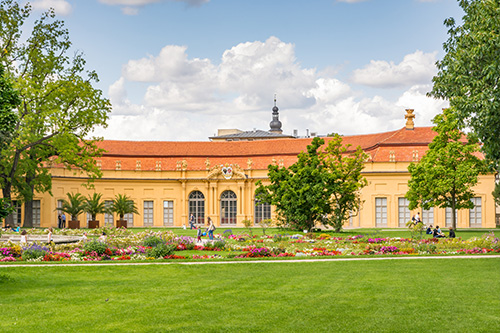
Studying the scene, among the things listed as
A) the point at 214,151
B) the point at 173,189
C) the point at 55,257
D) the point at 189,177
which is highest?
the point at 214,151

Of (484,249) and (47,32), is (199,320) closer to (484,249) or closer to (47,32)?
(484,249)

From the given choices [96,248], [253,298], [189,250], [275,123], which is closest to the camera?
[253,298]

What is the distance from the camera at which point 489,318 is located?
1219cm

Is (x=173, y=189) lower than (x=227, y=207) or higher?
higher

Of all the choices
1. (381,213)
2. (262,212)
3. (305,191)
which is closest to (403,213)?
(381,213)

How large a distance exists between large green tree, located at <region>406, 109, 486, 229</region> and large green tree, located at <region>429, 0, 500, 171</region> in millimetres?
23743

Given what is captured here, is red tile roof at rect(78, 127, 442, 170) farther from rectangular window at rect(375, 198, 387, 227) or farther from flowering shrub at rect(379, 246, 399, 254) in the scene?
flowering shrub at rect(379, 246, 399, 254)

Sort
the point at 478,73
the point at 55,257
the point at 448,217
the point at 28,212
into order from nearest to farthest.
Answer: the point at 478,73 → the point at 55,257 → the point at 28,212 → the point at 448,217

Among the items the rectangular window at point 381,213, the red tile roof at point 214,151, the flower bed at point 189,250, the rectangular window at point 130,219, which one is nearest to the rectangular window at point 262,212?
the red tile roof at point 214,151

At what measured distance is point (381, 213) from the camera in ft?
183

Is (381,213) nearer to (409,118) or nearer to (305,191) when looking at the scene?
(409,118)

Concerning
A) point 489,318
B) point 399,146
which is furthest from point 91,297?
point 399,146

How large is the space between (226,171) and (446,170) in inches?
894

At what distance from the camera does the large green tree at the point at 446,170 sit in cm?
4509
